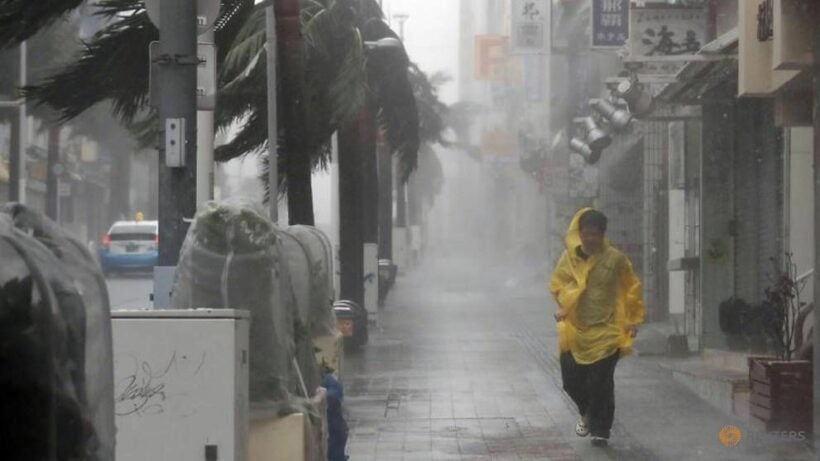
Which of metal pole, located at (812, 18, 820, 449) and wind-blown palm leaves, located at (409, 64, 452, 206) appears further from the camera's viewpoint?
wind-blown palm leaves, located at (409, 64, 452, 206)

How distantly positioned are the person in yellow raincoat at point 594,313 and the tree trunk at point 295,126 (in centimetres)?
389

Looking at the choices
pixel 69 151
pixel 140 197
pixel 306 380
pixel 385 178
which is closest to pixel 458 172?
pixel 140 197

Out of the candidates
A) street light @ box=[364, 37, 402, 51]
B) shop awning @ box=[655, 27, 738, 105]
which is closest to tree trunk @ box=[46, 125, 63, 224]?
street light @ box=[364, 37, 402, 51]

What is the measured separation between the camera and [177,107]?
10.4m

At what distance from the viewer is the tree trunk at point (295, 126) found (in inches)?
607

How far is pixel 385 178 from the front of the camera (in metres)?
45.7

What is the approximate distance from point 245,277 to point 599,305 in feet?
18.2

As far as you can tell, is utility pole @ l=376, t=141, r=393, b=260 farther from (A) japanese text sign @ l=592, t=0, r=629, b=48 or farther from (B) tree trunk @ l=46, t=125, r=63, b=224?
(A) japanese text sign @ l=592, t=0, r=629, b=48

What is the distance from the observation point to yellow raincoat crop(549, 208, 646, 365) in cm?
1257

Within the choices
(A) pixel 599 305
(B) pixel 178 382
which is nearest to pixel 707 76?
(A) pixel 599 305

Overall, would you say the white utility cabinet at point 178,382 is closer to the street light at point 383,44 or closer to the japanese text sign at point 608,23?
the street light at point 383,44

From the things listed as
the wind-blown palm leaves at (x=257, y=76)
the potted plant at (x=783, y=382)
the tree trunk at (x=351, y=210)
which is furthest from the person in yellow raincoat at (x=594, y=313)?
the tree trunk at (x=351, y=210)

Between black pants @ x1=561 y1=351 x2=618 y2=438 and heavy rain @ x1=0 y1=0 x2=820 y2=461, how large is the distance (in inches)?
0.9

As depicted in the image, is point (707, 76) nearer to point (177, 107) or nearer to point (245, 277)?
point (177, 107)
